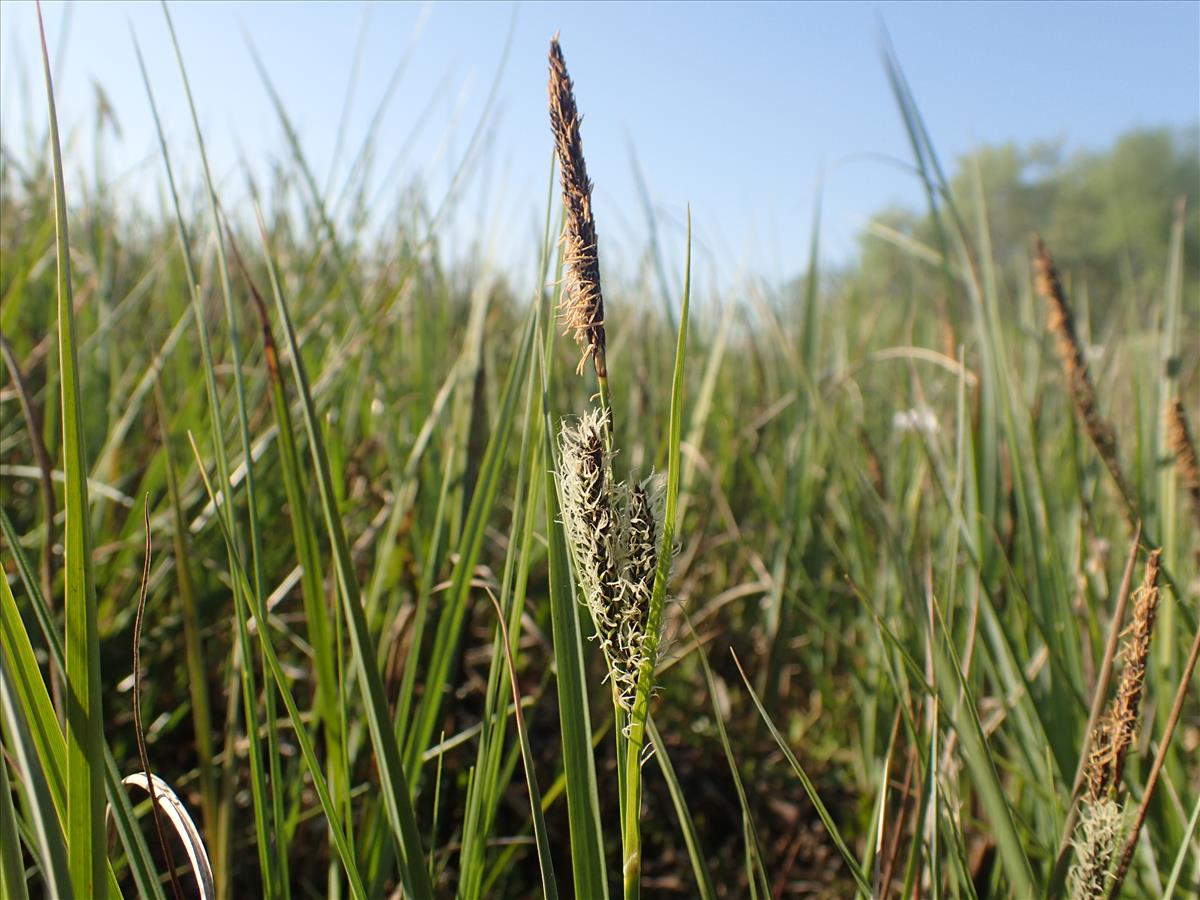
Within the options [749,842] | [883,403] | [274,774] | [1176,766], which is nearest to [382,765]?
[274,774]

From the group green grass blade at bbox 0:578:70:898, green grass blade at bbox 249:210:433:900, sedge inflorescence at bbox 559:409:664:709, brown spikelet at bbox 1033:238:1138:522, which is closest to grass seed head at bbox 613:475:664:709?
sedge inflorescence at bbox 559:409:664:709

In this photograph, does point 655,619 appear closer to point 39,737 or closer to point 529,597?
point 39,737

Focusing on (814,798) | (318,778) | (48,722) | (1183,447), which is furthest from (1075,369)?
(48,722)

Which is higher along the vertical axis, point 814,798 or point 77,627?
point 77,627

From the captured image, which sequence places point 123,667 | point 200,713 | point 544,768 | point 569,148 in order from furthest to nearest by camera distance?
point 544,768, point 123,667, point 200,713, point 569,148

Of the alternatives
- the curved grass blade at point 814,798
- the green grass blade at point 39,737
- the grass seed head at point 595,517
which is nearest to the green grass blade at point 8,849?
the green grass blade at point 39,737

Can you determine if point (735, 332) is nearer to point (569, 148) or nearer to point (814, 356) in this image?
point (814, 356)

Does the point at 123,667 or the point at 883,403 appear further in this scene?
the point at 883,403

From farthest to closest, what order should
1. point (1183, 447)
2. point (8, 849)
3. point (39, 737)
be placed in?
1. point (1183, 447)
2. point (39, 737)
3. point (8, 849)
